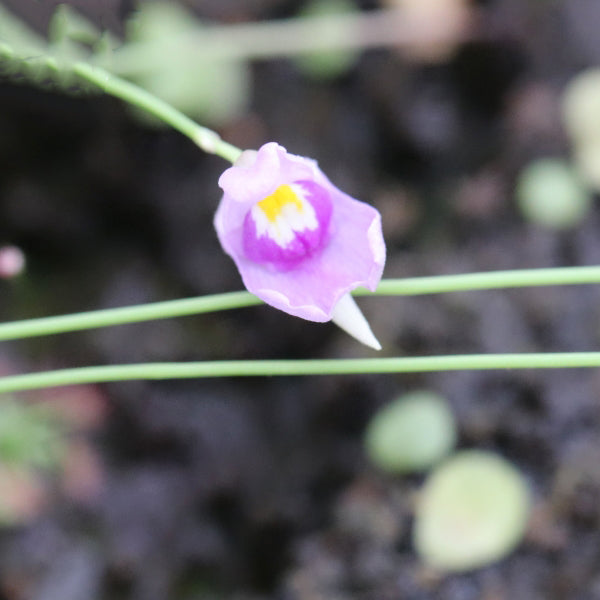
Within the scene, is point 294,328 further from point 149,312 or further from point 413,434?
point 149,312

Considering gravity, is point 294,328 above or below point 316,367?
above

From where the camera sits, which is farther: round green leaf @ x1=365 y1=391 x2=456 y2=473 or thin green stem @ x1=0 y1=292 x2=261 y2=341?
round green leaf @ x1=365 y1=391 x2=456 y2=473

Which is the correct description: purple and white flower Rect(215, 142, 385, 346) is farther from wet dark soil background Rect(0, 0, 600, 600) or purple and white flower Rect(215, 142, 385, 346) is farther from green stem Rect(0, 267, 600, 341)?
wet dark soil background Rect(0, 0, 600, 600)

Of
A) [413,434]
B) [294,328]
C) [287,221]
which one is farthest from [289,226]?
[294,328]

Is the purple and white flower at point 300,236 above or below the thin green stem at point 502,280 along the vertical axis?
above

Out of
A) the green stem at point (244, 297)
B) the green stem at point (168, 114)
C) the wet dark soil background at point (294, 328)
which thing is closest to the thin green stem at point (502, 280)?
the green stem at point (244, 297)

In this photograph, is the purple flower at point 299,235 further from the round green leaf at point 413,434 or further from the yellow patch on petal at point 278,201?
the round green leaf at point 413,434

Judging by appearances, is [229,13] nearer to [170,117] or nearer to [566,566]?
[170,117]

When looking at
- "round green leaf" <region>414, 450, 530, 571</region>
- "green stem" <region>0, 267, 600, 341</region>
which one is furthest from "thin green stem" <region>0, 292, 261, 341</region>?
"round green leaf" <region>414, 450, 530, 571</region>
